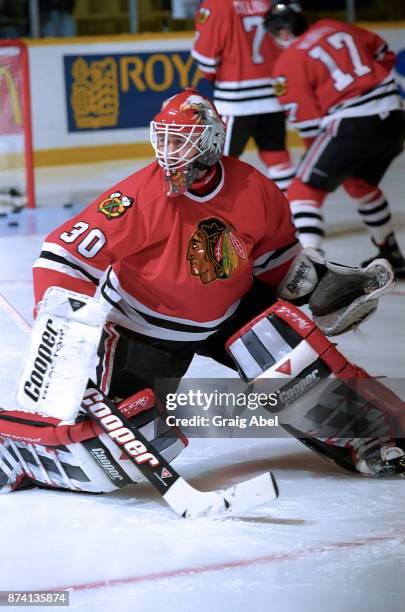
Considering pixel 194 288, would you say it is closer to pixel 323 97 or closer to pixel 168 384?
pixel 168 384

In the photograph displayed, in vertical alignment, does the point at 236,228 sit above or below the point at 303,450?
above

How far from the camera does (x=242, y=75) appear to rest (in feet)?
20.0

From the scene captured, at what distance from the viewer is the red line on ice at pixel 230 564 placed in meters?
2.36

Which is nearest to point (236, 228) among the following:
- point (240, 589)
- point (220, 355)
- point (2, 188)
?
point (220, 355)

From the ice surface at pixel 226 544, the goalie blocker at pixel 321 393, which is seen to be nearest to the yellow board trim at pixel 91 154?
the ice surface at pixel 226 544

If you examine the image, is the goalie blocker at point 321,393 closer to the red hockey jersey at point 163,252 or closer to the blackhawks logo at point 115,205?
the red hockey jersey at point 163,252

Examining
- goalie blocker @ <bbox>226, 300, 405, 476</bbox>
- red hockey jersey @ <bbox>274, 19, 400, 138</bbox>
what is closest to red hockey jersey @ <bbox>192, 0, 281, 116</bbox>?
red hockey jersey @ <bbox>274, 19, 400, 138</bbox>

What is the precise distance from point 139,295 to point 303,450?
0.65 metres

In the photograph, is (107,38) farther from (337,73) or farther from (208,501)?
(208,501)

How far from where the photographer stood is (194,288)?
9.12 feet

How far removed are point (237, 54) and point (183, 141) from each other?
11.4 feet

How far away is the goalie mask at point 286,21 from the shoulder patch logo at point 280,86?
0.65 ft

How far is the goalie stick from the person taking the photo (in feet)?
8.64

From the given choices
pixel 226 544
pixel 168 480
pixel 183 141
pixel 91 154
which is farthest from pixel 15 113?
pixel 226 544
